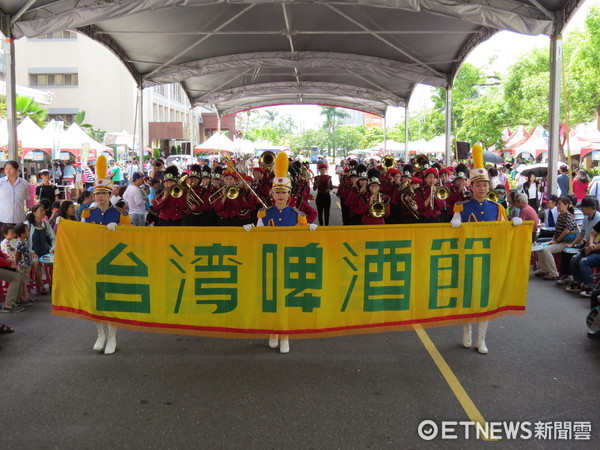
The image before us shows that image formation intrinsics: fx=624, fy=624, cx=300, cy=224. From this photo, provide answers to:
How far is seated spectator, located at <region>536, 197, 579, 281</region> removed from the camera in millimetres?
10688

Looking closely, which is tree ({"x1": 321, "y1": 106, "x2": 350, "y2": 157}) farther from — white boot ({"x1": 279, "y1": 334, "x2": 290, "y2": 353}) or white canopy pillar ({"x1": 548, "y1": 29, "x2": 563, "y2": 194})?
white boot ({"x1": 279, "y1": 334, "x2": 290, "y2": 353})

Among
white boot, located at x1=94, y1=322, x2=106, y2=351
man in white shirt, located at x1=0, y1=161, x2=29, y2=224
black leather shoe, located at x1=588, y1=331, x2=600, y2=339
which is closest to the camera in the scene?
white boot, located at x1=94, y1=322, x2=106, y2=351

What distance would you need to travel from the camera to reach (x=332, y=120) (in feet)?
452

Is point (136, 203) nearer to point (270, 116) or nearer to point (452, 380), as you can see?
point (452, 380)

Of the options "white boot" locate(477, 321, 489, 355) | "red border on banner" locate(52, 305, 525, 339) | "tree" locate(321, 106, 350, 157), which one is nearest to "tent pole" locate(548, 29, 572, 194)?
"white boot" locate(477, 321, 489, 355)

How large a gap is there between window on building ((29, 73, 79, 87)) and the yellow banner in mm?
52359

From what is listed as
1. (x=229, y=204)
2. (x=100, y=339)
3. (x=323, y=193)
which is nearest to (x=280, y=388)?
(x=100, y=339)

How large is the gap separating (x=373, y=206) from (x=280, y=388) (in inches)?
201

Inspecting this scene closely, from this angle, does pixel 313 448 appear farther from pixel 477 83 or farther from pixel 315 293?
pixel 477 83

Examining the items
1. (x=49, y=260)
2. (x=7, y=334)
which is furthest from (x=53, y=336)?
(x=49, y=260)

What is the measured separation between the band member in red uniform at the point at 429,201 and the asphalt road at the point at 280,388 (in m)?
4.21

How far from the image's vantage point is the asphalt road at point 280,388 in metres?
4.56

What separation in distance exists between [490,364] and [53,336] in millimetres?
4870

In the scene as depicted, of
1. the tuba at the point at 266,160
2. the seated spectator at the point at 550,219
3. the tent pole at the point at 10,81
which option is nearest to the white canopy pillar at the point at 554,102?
the seated spectator at the point at 550,219
